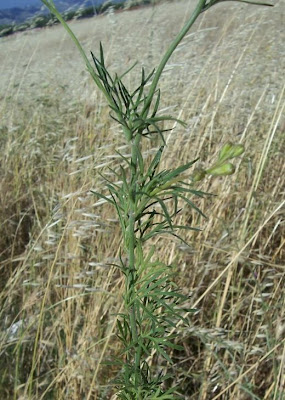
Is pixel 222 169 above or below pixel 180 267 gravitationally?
above

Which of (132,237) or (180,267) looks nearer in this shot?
(132,237)

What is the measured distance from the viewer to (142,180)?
0.49 meters

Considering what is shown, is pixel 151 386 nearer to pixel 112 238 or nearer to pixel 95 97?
pixel 112 238

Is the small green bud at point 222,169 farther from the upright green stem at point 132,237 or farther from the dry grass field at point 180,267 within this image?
the dry grass field at point 180,267

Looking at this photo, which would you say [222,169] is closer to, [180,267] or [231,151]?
[231,151]

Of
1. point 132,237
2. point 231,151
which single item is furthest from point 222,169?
point 132,237

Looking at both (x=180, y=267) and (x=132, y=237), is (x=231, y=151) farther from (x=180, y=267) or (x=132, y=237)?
(x=180, y=267)

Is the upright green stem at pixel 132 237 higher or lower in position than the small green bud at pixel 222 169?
lower

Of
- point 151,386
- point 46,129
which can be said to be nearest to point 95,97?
point 46,129

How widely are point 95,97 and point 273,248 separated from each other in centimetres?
109

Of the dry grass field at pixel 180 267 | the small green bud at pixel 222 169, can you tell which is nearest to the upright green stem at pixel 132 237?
the small green bud at pixel 222 169

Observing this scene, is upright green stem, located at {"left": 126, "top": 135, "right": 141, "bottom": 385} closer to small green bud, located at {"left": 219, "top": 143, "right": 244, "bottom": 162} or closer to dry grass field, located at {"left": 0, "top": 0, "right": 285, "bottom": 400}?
small green bud, located at {"left": 219, "top": 143, "right": 244, "bottom": 162}

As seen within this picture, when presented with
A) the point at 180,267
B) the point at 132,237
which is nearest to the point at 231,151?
the point at 132,237

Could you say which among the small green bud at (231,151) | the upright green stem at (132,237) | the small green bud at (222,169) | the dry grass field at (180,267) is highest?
the small green bud at (231,151)
